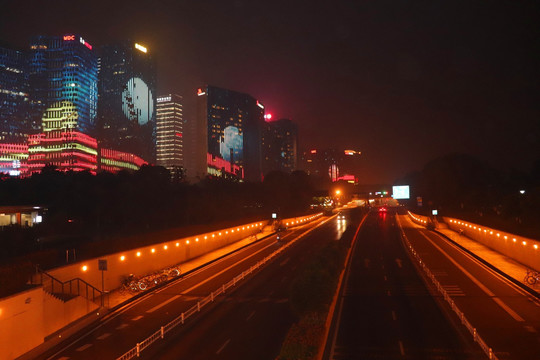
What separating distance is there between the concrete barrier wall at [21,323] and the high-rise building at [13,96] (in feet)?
621

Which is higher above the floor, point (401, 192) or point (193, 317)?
point (401, 192)

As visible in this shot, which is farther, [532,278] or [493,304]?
[532,278]

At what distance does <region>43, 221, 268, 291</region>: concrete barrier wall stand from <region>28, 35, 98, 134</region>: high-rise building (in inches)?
6213

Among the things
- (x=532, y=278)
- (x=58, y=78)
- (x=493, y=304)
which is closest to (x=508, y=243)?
(x=532, y=278)

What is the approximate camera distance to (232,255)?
4144 cm

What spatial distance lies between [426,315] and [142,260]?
18.0m

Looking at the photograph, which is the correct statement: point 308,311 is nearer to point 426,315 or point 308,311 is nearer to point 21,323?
point 426,315

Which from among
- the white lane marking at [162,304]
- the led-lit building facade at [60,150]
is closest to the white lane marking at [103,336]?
the white lane marking at [162,304]

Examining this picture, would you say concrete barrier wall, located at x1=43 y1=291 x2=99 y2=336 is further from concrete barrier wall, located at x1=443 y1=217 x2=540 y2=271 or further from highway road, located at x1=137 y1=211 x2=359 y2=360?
concrete barrier wall, located at x1=443 y1=217 x2=540 y2=271

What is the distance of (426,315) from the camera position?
1944 cm

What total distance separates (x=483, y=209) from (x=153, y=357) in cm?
7062

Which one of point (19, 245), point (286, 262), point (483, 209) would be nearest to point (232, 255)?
point (286, 262)

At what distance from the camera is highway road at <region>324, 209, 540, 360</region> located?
1497cm

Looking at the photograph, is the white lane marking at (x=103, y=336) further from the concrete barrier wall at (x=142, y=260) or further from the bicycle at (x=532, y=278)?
the bicycle at (x=532, y=278)
